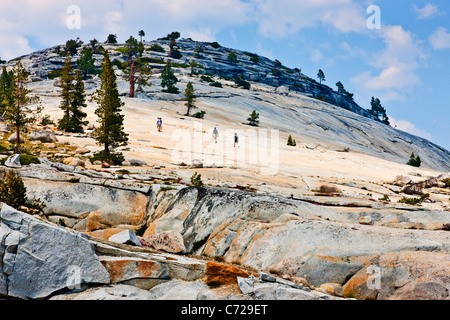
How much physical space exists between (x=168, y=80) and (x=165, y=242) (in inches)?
3819

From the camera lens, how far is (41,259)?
385 inches

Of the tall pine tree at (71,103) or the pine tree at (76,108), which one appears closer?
the tall pine tree at (71,103)

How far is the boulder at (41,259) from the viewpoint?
30.8 ft

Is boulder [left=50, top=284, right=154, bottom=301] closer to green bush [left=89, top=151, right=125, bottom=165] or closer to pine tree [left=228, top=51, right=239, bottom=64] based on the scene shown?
green bush [left=89, top=151, right=125, bottom=165]

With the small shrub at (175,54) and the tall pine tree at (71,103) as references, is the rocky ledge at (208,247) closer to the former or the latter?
the tall pine tree at (71,103)

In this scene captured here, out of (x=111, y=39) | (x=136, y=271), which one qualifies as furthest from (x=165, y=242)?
(x=111, y=39)

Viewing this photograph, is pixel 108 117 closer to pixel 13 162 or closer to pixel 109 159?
pixel 109 159

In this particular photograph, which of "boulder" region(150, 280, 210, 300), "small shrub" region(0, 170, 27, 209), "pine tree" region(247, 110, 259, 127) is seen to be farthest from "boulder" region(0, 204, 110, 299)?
"pine tree" region(247, 110, 259, 127)

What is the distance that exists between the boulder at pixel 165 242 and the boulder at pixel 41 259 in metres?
3.65

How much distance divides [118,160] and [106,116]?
5046 mm

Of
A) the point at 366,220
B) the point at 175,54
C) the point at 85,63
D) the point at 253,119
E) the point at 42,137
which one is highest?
the point at 175,54

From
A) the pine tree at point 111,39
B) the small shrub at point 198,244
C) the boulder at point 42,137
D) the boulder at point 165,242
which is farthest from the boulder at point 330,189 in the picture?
the pine tree at point 111,39

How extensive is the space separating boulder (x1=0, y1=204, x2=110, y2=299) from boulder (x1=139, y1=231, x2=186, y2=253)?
12.0 ft
